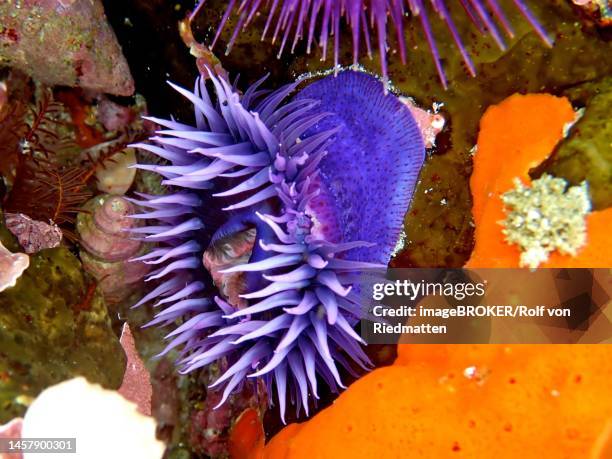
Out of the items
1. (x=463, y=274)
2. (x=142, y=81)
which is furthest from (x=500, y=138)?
(x=142, y=81)

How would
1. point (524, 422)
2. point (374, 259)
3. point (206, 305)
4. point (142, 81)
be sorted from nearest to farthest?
point (524, 422) → point (374, 259) → point (206, 305) → point (142, 81)

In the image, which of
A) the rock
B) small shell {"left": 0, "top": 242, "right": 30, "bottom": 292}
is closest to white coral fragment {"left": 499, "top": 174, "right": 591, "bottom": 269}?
small shell {"left": 0, "top": 242, "right": 30, "bottom": 292}

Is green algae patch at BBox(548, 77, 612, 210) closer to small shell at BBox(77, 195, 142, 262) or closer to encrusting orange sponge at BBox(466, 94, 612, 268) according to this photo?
encrusting orange sponge at BBox(466, 94, 612, 268)

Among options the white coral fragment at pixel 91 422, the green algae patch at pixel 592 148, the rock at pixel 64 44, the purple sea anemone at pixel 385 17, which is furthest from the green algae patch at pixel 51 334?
the green algae patch at pixel 592 148

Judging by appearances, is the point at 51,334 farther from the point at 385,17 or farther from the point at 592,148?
the point at 592,148

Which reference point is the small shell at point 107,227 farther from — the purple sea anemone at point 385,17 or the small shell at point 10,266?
the purple sea anemone at point 385,17

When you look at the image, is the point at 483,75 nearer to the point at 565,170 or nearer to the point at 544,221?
the point at 565,170
